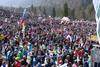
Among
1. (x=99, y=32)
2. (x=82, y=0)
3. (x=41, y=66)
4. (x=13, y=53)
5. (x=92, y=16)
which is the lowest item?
(x=41, y=66)

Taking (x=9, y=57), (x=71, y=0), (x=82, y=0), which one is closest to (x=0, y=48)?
(x=9, y=57)

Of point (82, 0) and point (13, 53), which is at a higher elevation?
point (82, 0)

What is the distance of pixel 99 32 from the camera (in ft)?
8.08

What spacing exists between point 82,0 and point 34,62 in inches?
5293

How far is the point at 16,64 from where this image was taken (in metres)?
5.95

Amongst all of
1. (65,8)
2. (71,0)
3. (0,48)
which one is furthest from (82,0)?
(0,48)

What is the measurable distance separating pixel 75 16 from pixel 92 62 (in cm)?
8668

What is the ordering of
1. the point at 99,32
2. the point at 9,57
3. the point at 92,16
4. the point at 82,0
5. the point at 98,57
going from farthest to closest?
the point at 82,0 < the point at 92,16 < the point at 9,57 < the point at 98,57 < the point at 99,32

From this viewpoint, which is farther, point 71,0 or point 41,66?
point 71,0

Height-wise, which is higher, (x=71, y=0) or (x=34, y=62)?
(x=71, y=0)

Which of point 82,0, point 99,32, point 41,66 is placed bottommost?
point 41,66

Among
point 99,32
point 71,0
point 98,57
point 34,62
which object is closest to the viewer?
point 99,32

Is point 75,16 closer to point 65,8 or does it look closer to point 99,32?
point 65,8

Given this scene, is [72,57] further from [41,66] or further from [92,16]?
[92,16]
